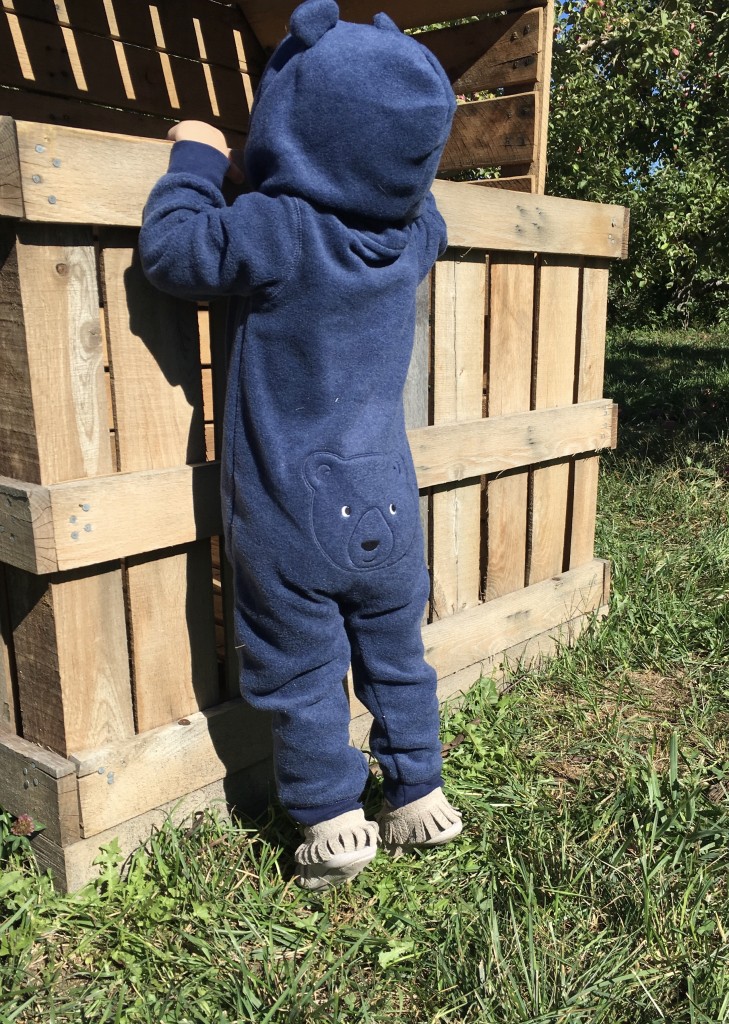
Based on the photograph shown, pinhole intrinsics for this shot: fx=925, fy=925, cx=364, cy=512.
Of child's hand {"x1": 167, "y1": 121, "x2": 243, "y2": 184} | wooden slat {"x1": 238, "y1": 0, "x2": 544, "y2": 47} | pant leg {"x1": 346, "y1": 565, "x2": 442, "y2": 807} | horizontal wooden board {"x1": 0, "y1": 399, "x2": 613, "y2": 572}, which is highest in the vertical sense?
wooden slat {"x1": 238, "y1": 0, "x2": 544, "y2": 47}

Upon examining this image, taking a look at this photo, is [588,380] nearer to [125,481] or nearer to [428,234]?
[428,234]

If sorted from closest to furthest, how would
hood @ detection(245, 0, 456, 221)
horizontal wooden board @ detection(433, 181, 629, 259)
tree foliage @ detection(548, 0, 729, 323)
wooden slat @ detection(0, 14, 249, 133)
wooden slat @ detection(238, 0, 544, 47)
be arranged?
hood @ detection(245, 0, 456, 221) → horizontal wooden board @ detection(433, 181, 629, 259) → wooden slat @ detection(238, 0, 544, 47) → wooden slat @ detection(0, 14, 249, 133) → tree foliage @ detection(548, 0, 729, 323)

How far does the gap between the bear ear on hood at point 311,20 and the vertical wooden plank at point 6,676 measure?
123 centimetres

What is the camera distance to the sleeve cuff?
5.95 feet

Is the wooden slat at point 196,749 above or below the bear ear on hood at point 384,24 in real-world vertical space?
below

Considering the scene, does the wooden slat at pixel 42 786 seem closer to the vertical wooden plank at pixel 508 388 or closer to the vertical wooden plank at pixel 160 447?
the vertical wooden plank at pixel 160 447

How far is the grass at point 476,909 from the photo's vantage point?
169cm

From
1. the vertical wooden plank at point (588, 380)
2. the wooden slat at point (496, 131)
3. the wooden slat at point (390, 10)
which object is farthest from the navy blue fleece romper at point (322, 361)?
the wooden slat at point (390, 10)

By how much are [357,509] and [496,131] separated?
1.82 metres

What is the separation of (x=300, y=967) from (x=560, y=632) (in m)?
1.73

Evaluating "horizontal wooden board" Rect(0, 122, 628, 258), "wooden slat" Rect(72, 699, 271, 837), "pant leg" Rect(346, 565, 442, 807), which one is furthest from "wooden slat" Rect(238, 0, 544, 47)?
"wooden slat" Rect(72, 699, 271, 837)

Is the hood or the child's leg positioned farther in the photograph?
the child's leg

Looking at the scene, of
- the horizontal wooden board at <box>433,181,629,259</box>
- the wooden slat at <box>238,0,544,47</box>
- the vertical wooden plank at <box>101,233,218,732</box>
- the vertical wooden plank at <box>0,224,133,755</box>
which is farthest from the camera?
the wooden slat at <box>238,0,544,47</box>

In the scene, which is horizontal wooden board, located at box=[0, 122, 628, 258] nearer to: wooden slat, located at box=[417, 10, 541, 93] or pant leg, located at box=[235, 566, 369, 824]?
pant leg, located at box=[235, 566, 369, 824]
